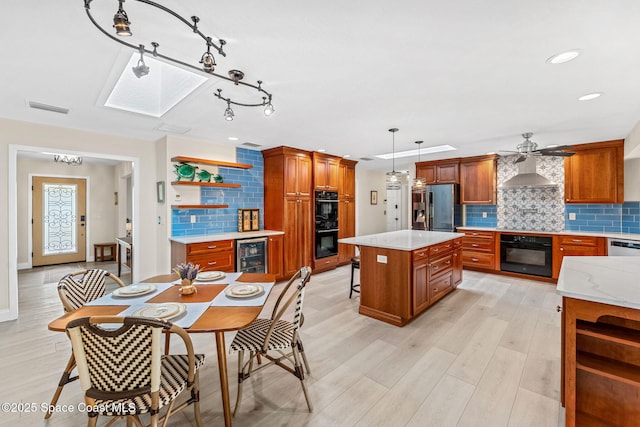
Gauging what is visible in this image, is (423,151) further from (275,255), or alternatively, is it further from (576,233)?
(275,255)

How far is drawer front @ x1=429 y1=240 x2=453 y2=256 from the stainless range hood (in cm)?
192

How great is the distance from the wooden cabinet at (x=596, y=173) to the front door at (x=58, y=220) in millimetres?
10080

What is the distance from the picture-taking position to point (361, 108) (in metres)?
2.94

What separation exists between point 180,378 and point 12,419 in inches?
51.5

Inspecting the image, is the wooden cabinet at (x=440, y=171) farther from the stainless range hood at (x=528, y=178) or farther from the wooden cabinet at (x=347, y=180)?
the wooden cabinet at (x=347, y=180)

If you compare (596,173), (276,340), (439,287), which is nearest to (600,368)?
(276,340)

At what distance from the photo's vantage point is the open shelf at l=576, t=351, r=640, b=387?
4.49 feet

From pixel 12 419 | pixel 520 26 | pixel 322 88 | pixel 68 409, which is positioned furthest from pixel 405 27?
pixel 12 419

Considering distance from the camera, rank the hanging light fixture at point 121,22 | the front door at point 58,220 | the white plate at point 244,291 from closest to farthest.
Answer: the hanging light fixture at point 121,22
the white plate at point 244,291
the front door at point 58,220

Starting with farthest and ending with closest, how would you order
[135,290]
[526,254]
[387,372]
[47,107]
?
[526,254], [47,107], [387,372], [135,290]

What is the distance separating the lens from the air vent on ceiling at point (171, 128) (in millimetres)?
3547

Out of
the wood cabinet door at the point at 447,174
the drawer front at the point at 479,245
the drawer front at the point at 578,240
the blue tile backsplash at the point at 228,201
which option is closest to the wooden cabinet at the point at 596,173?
the drawer front at the point at 578,240

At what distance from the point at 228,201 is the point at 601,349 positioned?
4.63 m

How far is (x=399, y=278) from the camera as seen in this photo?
10.1ft
